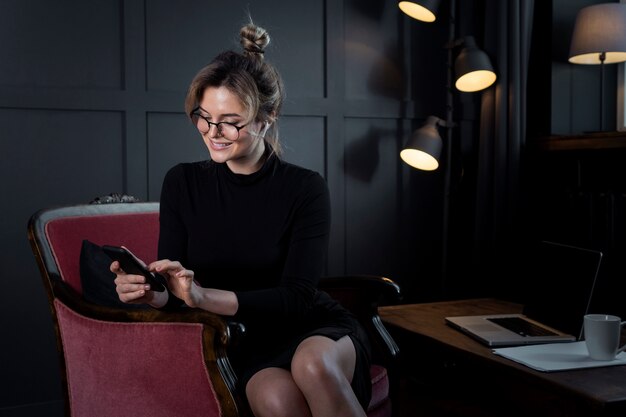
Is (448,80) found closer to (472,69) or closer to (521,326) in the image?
(472,69)

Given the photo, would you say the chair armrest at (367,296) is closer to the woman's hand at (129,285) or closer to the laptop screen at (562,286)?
the laptop screen at (562,286)

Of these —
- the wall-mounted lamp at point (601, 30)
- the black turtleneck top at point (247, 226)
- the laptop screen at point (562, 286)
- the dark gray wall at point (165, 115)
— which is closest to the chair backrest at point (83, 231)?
the black turtleneck top at point (247, 226)

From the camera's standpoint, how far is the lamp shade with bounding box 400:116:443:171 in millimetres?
3051

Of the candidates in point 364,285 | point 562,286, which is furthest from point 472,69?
point 364,285

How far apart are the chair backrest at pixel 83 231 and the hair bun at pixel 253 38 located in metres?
0.59

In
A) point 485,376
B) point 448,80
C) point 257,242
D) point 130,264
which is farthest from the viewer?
point 448,80

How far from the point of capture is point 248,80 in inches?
70.7

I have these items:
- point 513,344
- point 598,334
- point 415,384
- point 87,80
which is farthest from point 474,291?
point 87,80

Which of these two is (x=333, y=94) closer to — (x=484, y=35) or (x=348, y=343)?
(x=484, y=35)

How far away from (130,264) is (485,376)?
1.41 metres

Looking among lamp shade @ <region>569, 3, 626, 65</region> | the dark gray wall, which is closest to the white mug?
lamp shade @ <region>569, 3, 626, 65</region>

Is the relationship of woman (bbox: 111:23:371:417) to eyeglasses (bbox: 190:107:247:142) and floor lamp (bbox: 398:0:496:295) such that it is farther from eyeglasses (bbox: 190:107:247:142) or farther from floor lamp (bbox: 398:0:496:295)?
floor lamp (bbox: 398:0:496:295)

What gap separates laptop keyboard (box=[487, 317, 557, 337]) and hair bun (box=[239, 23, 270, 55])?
3.43 feet

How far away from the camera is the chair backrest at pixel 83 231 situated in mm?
1934
